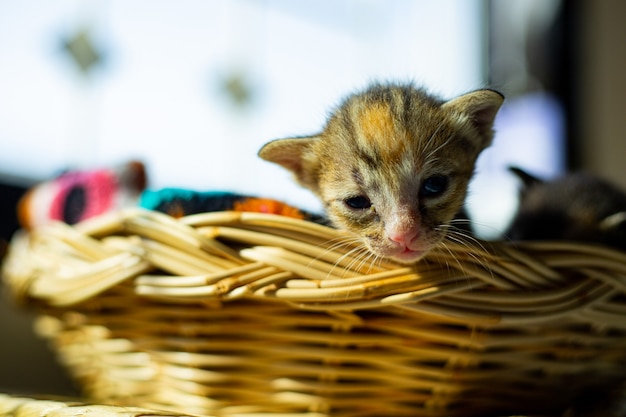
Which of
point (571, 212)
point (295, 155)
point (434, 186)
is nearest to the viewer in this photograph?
point (434, 186)

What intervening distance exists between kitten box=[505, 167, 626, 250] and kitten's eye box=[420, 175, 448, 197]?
391 millimetres

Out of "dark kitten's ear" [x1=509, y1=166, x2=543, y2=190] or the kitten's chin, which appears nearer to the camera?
the kitten's chin

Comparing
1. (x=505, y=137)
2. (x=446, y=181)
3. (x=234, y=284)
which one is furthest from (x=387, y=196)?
(x=505, y=137)

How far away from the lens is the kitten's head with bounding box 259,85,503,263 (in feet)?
2.57

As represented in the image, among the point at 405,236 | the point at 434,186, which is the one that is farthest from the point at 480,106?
the point at 405,236

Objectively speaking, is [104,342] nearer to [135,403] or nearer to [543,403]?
[135,403]

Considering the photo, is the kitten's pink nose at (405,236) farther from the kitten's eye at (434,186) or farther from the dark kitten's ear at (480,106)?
the dark kitten's ear at (480,106)

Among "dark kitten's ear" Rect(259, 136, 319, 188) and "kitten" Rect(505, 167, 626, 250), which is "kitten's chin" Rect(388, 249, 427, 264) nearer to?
"dark kitten's ear" Rect(259, 136, 319, 188)

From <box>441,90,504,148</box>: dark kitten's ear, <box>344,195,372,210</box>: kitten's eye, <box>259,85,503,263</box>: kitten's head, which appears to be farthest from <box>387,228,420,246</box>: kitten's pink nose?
<box>441,90,504,148</box>: dark kitten's ear

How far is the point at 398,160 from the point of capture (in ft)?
2.60

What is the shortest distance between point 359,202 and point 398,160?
0.10 meters

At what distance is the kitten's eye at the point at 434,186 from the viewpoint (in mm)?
815

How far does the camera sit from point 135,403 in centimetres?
93

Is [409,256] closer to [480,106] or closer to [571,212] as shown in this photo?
[480,106]
